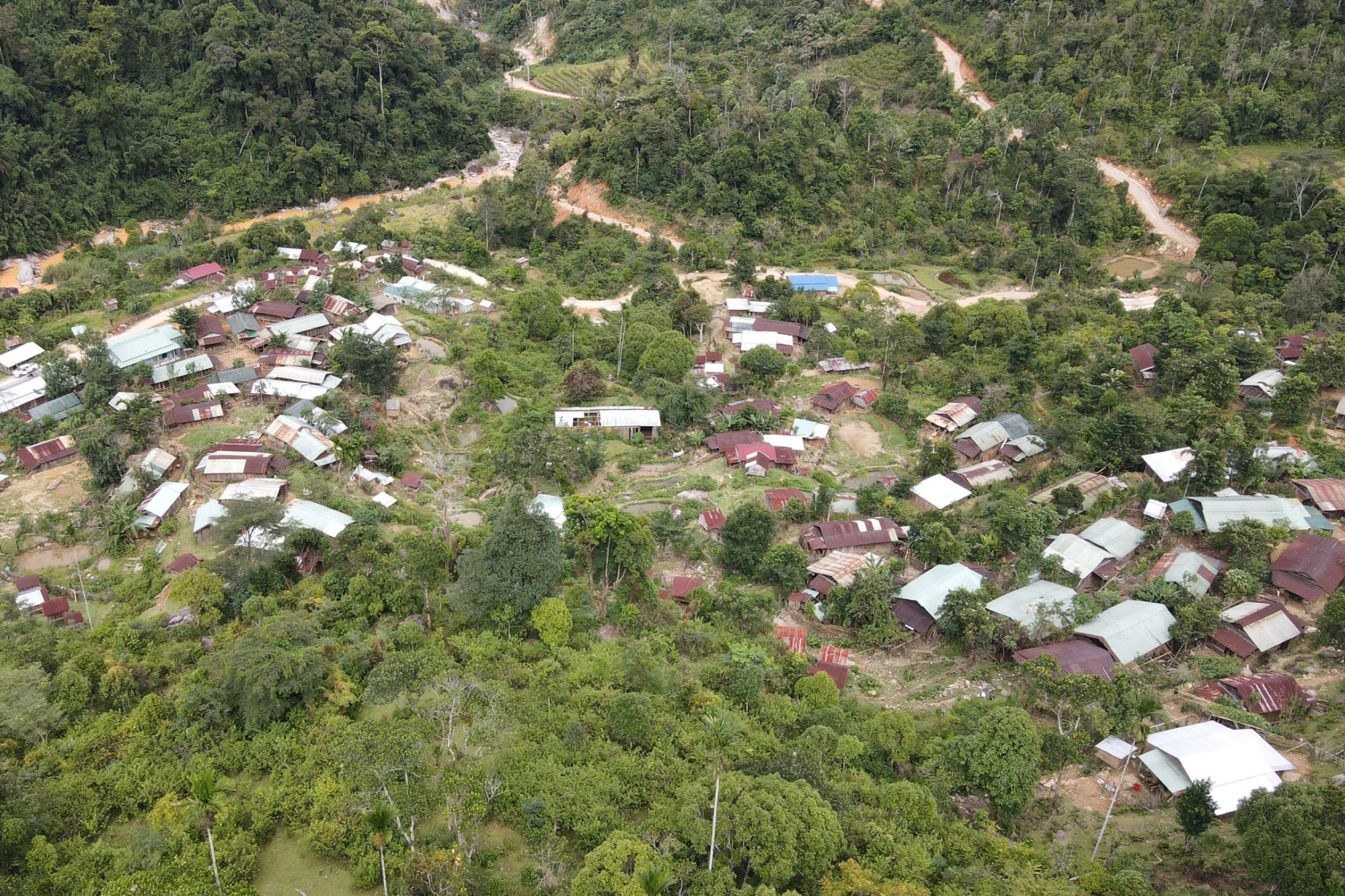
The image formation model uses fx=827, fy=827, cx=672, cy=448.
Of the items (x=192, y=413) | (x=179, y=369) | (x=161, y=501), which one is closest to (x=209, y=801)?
(x=161, y=501)

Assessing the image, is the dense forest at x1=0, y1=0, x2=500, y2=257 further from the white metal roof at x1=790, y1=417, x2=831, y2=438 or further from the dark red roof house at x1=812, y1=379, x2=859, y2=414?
the white metal roof at x1=790, y1=417, x2=831, y2=438

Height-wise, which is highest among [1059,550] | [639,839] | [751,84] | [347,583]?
[751,84]

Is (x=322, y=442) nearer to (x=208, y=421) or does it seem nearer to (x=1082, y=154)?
(x=208, y=421)

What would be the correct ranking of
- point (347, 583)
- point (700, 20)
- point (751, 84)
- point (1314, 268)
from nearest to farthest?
point (347, 583), point (1314, 268), point (751, 84), point (700, 20)

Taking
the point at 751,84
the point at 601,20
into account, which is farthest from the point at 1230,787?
the point at 601,20

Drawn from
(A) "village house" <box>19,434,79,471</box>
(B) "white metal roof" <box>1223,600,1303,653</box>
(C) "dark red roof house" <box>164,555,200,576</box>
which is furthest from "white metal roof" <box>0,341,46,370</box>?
(B) "white metal roof" <box>1223,600,1303,653</box>

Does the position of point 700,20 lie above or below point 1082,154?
above

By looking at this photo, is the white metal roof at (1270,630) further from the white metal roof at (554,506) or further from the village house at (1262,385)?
the white metal roof at (554,506)
